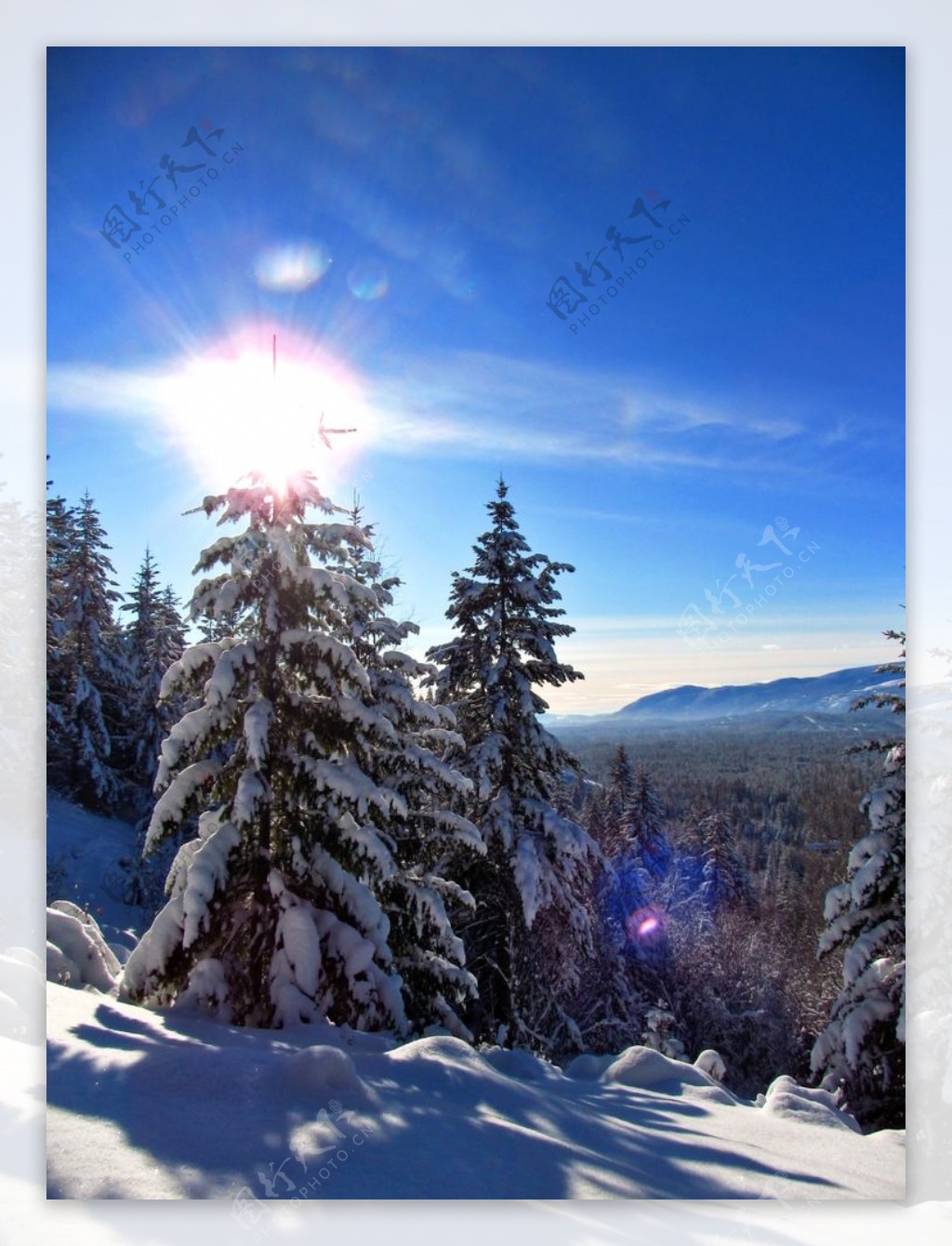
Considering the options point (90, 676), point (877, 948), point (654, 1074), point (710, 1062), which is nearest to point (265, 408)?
point (654, 1074)

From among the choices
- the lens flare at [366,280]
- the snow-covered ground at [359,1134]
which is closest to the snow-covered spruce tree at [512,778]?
the lens flare at [366,280]

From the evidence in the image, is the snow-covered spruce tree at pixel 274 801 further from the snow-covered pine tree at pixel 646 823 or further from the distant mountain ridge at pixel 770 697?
the snow-covered pine tree at pixel 646 823

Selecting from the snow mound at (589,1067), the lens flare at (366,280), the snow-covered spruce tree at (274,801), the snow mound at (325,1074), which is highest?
the lens flare at (366,280)

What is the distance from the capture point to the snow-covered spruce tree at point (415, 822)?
730 centimetres

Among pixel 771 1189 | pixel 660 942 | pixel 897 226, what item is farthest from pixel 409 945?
pixel 660 942

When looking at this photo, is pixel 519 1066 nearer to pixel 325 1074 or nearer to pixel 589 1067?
pixel 589 1067

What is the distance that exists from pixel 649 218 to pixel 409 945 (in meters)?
6.70

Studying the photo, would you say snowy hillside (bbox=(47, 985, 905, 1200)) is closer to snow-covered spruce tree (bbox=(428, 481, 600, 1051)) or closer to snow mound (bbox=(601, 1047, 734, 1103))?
snow mound (bbox=(601, 1047, 734, 1103))

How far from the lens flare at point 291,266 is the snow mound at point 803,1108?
6.74 meters

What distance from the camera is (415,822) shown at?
8266 millimetres

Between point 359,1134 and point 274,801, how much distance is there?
2.48 metres

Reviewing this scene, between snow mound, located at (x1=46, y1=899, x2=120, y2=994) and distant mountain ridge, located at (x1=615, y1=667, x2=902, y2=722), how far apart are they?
5353 millimetres

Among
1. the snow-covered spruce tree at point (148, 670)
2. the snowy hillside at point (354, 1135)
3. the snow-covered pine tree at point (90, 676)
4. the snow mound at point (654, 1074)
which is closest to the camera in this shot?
the snowy hillside at point (354, 1135)

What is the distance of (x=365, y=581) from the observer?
8438mm
